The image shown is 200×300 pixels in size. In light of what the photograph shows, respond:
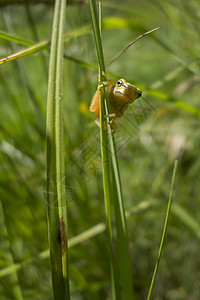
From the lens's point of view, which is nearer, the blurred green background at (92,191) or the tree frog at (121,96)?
the tree frog at (121,96)

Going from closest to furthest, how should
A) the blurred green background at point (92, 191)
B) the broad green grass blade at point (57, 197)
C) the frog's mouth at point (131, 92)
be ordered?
the broad green grass blade at point (57, 197) < the frog's mouth at point (131, 92) < the blurred green background at point (92, 191)

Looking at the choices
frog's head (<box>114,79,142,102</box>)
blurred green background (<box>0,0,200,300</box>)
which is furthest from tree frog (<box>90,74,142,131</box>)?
blurred green background (<box>0,0,200,300</box>)

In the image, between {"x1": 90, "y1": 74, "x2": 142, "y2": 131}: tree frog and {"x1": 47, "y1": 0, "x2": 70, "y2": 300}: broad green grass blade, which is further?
{"x1": 90, "y1": 74, "x2": 142, "y2": 131}: tree frog

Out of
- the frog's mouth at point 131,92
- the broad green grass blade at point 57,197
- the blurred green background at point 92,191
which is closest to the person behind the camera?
the broad green grass blade at point 57,197

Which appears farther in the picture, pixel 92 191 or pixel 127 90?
pixel 92 191

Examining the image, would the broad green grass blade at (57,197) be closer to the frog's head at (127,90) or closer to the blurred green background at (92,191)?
the frog's head at (127,90)

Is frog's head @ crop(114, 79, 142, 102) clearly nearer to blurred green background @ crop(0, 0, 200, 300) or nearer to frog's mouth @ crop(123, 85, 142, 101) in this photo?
frog's mouth @ crop(123, 85, 142, 101)

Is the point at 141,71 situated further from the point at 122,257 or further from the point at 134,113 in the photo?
the point at 122,257

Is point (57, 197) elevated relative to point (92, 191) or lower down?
lower down

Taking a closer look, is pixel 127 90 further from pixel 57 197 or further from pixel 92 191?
pixel 92 191

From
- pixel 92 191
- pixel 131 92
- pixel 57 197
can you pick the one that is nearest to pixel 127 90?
pixel 131 92

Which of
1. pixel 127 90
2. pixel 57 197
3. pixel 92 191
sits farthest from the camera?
pixel 92 191

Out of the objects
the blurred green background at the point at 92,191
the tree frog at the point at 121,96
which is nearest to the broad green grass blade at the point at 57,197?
the tree frog at the point at 121,96

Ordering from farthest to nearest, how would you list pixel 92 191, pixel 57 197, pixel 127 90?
pixel 92 191 → pixel 127 90 → pixel 57 197
